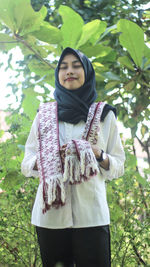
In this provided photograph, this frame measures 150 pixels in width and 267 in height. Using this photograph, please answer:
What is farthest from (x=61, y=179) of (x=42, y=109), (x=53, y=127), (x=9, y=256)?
(x=9, y=256)

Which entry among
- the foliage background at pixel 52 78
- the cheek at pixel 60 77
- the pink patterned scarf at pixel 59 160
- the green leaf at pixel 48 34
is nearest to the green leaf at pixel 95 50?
the foliage background at pixel 52 78

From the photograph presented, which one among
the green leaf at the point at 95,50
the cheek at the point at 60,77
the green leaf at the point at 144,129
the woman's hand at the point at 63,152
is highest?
the green leaf at the point at 95,50

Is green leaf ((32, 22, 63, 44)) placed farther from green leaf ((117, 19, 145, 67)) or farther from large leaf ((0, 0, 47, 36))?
green leaf ((117, 19, 145, 67))

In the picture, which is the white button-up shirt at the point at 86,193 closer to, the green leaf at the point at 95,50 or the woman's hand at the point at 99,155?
the woman's hand at the point at 99,155

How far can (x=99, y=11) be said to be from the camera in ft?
7.12

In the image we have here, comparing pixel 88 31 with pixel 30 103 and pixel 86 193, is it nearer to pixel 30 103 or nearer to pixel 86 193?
pixel 30 103

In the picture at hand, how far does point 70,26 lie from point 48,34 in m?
0.11

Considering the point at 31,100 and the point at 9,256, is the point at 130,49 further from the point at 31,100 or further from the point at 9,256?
the point at 9,256

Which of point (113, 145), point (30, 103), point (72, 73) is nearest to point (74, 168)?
point (113, 145)

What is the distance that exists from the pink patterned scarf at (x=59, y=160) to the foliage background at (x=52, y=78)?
0.24m

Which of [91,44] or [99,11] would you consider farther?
[99,11]

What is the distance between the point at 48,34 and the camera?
1173 millimetres

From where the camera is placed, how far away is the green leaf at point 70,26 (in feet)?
3.85

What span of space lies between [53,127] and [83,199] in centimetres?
31
